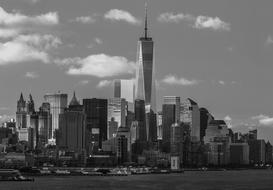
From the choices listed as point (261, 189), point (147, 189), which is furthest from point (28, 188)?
point (261, 189)

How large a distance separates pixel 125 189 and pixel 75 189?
444 inches

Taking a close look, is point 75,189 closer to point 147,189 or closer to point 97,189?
point 97,189

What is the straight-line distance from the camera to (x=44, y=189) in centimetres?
16975

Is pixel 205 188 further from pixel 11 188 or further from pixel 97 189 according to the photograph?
pixel 11 188

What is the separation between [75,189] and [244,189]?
127 feet

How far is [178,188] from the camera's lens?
578ft

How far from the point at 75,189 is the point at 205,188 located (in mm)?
30531

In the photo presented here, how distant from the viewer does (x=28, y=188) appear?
17200cm

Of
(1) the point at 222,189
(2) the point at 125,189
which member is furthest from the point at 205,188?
(2) the point at 125,189

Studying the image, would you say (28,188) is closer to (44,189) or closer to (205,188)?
(44,189)

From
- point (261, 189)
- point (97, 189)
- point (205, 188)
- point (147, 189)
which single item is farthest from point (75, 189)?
point (261, 189)

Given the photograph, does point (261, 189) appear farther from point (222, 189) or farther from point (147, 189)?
point (147, 189)

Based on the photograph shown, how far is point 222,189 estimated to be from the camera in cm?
17300

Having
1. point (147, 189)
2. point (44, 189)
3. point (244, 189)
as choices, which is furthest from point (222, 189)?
point (44, 189)
